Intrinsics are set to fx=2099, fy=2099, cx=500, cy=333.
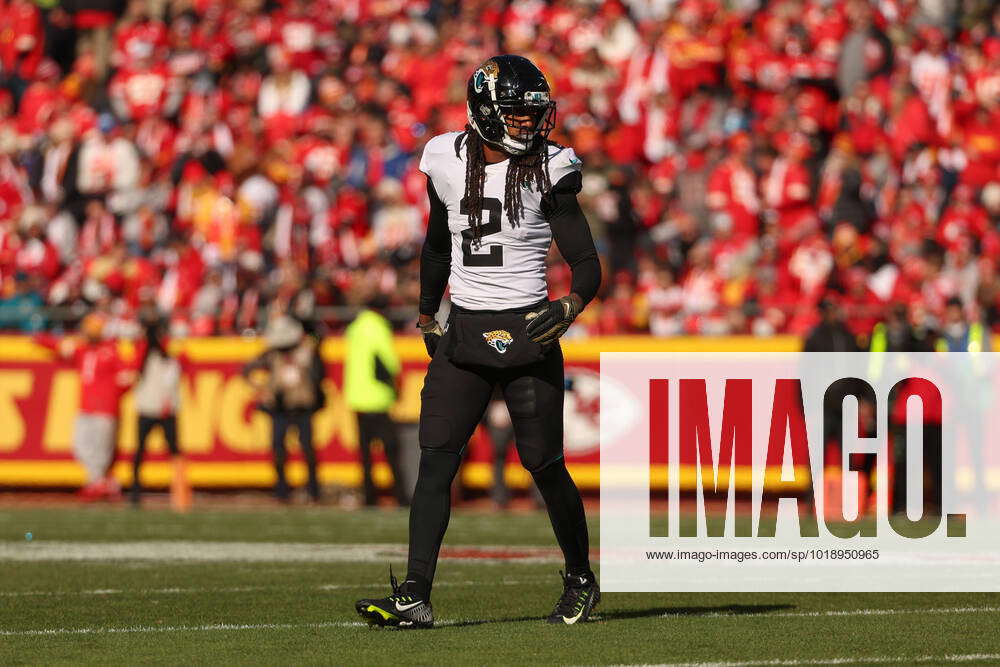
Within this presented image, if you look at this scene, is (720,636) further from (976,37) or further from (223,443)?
(976,37)

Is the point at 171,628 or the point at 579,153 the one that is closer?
the point at 171,628

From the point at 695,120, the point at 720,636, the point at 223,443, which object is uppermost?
the point at 695,120

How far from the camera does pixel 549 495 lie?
813cm

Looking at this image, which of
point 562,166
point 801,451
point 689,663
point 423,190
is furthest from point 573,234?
point 423,190

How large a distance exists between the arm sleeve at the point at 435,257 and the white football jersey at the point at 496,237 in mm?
68

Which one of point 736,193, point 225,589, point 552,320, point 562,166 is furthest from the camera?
point 736,193

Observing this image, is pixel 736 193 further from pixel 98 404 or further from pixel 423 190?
pixel 98 404

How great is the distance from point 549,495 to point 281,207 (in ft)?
48.2

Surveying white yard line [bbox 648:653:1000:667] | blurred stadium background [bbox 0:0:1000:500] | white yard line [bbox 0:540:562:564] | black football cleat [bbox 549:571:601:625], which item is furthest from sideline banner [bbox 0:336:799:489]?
white yard line [bbox 648:653:1000:667]

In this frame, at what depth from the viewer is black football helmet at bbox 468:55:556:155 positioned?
7.92 metres

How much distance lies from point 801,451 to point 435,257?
9.02 m

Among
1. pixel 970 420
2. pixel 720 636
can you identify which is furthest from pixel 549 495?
pixel 970 420

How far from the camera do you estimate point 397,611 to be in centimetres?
789

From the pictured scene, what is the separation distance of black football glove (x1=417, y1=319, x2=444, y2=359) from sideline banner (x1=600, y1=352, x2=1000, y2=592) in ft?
13.6
